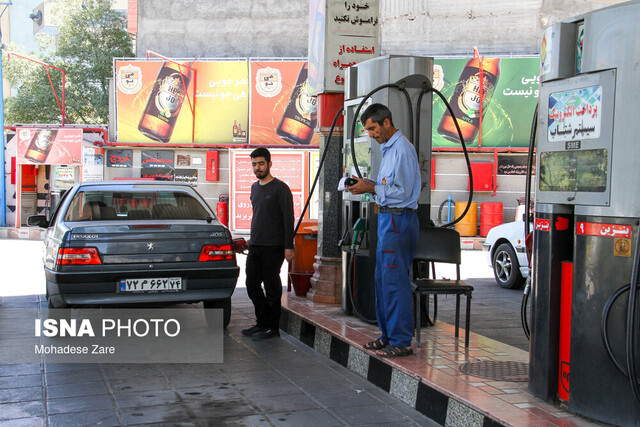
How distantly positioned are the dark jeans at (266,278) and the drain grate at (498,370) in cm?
234

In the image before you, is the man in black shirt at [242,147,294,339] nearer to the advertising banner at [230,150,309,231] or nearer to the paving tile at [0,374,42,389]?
the paving tile at [0,374,42,389]

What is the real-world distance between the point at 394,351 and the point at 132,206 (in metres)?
3.11

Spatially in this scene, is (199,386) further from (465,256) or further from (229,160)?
(229,160)

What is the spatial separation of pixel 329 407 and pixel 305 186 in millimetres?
Answer: 18274

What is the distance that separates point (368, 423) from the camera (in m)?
4.73

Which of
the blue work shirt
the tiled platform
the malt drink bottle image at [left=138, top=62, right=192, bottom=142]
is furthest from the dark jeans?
the malt drink bottle image at [left=138, top=62, right=192, bottom=142]

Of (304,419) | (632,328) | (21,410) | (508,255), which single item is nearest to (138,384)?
(21,410)

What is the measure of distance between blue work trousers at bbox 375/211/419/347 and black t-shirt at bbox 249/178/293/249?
162 centimetres

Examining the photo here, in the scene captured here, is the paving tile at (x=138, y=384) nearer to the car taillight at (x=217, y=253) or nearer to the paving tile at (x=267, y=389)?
the paving tile at (x=267, y=389)

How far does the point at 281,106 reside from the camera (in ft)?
78.0

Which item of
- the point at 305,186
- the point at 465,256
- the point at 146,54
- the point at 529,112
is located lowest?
the point at 465,256

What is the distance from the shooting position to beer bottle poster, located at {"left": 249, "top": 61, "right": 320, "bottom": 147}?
938 inches

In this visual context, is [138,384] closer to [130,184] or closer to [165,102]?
[130,184]

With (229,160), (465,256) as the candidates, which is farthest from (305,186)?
(465,256)
